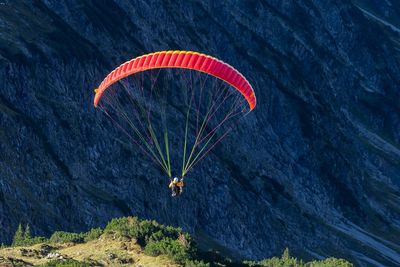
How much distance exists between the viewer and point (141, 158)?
105 m

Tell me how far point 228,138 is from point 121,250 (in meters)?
80.7

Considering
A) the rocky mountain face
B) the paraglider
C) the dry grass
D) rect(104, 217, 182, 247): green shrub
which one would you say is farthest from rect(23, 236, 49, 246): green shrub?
the paraglider

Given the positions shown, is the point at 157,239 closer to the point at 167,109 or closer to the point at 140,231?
the point at 140,231

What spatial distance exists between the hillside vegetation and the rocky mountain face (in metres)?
32.3

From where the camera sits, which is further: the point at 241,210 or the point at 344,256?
the point at 344,256

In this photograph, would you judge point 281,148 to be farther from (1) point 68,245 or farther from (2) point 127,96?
(1) point 68,245

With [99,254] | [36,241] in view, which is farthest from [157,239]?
[36,241]

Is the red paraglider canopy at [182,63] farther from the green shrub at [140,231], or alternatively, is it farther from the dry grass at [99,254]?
the dry grass at [99,254]

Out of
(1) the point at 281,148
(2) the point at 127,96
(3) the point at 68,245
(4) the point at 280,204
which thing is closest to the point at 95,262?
(3) the point at 68,245

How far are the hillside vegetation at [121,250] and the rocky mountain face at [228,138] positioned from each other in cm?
3232

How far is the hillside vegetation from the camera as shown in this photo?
4469 centimetres

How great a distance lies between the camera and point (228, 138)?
127312 millimetres

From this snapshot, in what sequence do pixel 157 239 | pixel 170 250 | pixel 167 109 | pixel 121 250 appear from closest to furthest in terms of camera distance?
1. pixel 170 250
2. pixel 121 250
3. pixel 157 239
4. pixel 167 109

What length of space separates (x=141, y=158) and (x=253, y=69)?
47593 millimetres
